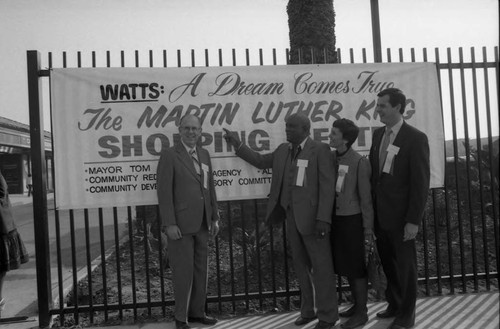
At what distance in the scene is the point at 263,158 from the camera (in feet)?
14.0

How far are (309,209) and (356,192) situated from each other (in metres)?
0.42

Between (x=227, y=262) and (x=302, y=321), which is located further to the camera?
(x=227, y=262)

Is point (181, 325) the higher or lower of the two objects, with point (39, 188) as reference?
lower

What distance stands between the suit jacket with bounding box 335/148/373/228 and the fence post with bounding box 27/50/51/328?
2.70m

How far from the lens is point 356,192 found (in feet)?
12.2

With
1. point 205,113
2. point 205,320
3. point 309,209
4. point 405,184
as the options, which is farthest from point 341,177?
point 205,320

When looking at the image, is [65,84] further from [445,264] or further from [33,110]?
[445,264]

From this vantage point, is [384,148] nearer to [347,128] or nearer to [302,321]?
[347,128]

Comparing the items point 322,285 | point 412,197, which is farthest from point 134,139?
point 412,197

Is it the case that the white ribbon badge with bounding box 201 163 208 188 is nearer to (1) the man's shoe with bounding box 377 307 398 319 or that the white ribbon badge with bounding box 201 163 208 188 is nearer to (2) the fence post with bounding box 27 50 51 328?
(2) the fence post with bounding box 27 50 51 328

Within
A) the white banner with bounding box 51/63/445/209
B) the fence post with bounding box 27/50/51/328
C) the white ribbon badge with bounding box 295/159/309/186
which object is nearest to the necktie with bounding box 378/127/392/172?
the white ribbon badge with bounding box 295/159/309/186

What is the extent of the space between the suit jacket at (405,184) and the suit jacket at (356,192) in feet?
0.42

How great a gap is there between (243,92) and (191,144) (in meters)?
0.87

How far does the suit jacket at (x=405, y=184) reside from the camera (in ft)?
11.5
